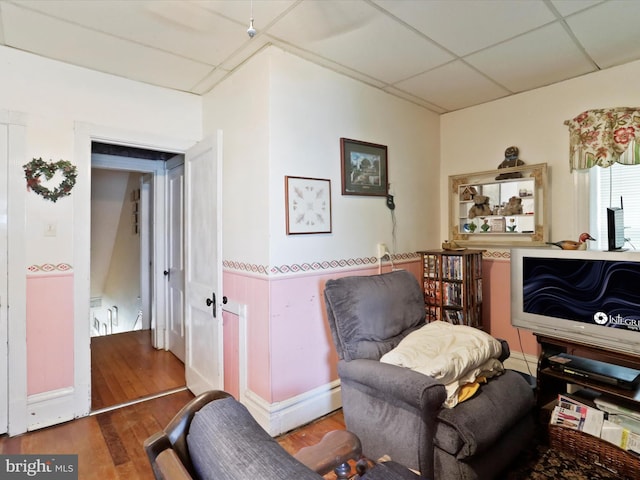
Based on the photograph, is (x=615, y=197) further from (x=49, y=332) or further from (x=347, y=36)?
(x=49, y=332)

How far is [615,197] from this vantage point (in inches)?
98.0

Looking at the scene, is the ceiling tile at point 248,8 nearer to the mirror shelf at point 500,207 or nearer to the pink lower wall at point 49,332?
the pink lower wall at point 49,332

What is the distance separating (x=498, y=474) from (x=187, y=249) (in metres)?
A: 2.48

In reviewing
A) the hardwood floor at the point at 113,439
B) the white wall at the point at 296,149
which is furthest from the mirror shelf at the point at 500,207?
the hardwood floor at the point at 113,439

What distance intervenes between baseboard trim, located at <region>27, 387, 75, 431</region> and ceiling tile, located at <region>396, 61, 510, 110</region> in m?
3.29

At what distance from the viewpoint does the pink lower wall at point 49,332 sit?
223 centimetres

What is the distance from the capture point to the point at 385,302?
216cm

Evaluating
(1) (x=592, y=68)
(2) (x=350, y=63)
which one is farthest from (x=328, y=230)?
(1) (x=592, y=68)

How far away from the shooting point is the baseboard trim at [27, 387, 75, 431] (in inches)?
87.0

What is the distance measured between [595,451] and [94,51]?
12.0ft

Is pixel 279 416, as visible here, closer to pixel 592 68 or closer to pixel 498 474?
pixel 498 474

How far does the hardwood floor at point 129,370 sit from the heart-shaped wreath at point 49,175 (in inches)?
61.1

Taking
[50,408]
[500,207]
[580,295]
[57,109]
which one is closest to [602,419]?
[580,295]
